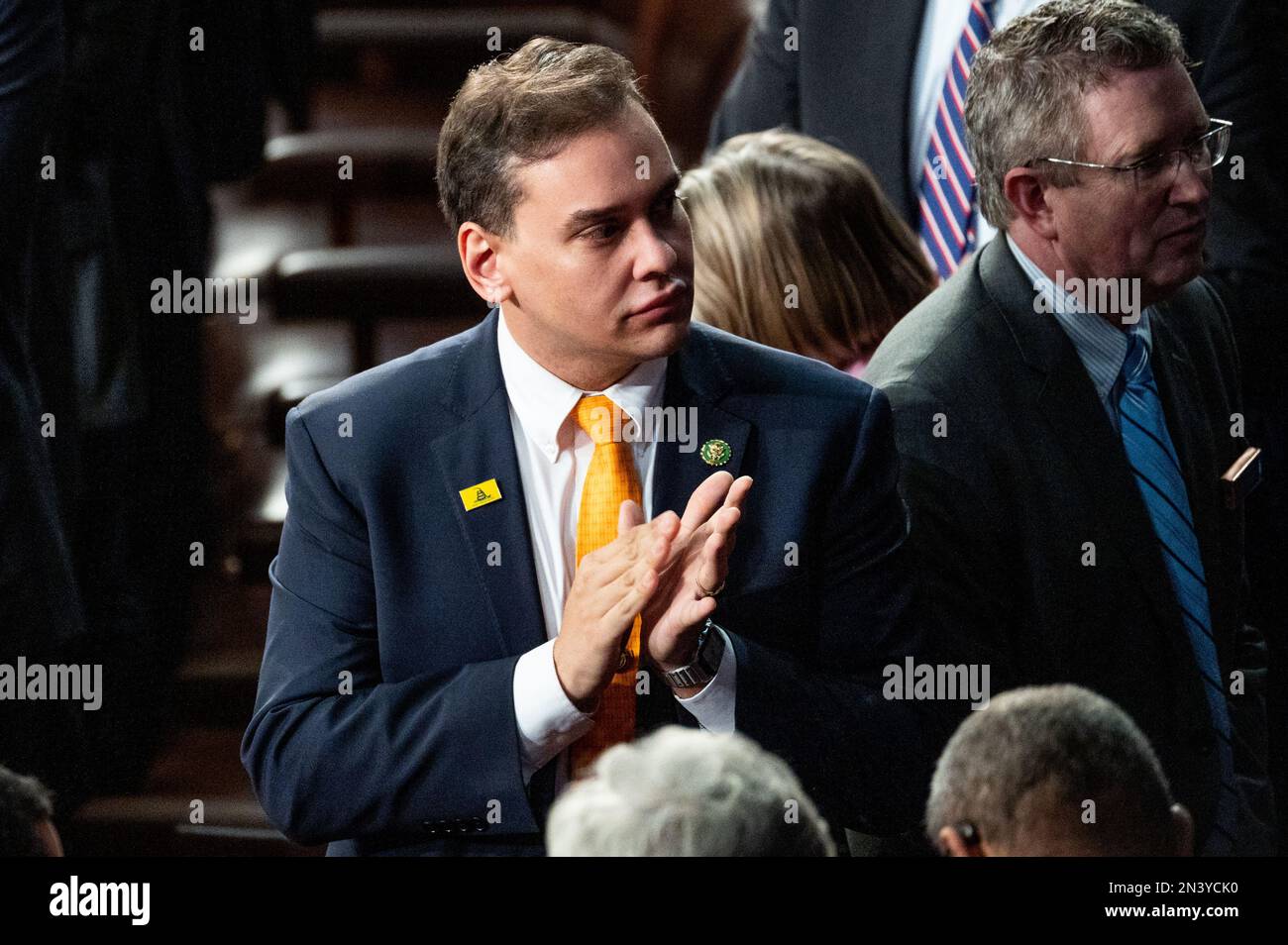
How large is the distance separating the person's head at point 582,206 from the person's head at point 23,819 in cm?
70

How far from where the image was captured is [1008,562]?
2.08 metres

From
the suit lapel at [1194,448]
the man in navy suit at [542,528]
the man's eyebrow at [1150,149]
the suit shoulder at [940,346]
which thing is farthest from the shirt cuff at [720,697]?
the man's eyebrow at [1150,149]

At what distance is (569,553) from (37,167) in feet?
4.46

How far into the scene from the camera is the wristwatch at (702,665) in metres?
1.76

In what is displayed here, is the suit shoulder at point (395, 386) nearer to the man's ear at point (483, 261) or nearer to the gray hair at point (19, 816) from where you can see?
the man's ear at point (483, 261)

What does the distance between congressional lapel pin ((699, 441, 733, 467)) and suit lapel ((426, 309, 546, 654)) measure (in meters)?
0.21

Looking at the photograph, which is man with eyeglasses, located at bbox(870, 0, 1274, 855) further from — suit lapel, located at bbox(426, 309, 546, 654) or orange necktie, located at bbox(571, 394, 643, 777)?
suit lapel, located at bbox(426, 309, 546, 654)

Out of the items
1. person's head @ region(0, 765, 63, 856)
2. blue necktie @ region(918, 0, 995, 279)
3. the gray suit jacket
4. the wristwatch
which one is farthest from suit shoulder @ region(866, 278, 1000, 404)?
person's head @ region(0, 765, 63, 856)

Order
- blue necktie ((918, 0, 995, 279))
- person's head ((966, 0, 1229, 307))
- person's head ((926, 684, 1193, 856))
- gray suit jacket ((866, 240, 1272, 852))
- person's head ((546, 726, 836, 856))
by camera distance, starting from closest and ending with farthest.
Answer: person's head ((546, 726, 836, 856)), person's head ((926, 684, 1193, 856)), gray suit jacket ((866, 240, 1272, 852)), person's head ((966, 0, 1229, 307)), blue necktie ((918, 0, 995, 279))

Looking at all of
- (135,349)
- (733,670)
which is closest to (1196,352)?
(733,670)

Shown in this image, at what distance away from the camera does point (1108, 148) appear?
220 cm

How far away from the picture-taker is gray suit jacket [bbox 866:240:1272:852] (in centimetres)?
206
